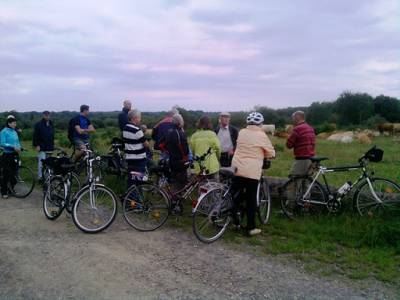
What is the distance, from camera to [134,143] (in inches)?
260

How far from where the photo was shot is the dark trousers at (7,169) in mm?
8646

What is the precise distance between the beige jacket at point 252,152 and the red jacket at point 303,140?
112 centimetres

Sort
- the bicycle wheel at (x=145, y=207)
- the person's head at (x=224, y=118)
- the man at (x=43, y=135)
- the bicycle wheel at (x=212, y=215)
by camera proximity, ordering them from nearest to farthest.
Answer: the bicycle wheel at (x=212, y=215), the bicycle wheel at (x=145, y=207), the person's head at (x=224, y=118), the man at (x=43, y=135)

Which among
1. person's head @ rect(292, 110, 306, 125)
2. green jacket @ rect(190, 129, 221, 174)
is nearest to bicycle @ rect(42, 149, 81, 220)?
green jacket @ rect(190, 129, 221, 174)

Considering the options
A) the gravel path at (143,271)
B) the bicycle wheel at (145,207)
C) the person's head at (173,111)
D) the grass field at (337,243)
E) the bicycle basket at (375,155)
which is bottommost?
the gravel path at (143,271)

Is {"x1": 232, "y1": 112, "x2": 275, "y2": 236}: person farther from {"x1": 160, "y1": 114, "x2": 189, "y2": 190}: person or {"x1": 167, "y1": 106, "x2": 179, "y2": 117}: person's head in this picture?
{"x1": 167, "y1": 106, "x2": 179, "y2": 117}: person's head

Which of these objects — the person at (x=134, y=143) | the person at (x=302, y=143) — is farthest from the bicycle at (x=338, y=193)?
the person at (x=134, y=143)

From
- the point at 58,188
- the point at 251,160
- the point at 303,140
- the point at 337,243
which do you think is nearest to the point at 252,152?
the point at 251,160

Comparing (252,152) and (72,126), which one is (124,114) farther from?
(252,152)

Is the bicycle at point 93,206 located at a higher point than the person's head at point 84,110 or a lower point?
lower

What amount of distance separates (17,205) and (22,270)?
148 inches

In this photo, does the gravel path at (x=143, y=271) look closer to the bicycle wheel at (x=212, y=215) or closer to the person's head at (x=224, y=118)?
the bicycle wheel at (x=212, y=215)

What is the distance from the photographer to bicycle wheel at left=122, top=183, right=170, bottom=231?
6.13 m

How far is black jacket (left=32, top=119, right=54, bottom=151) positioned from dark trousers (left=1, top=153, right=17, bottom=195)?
3.42 feet
